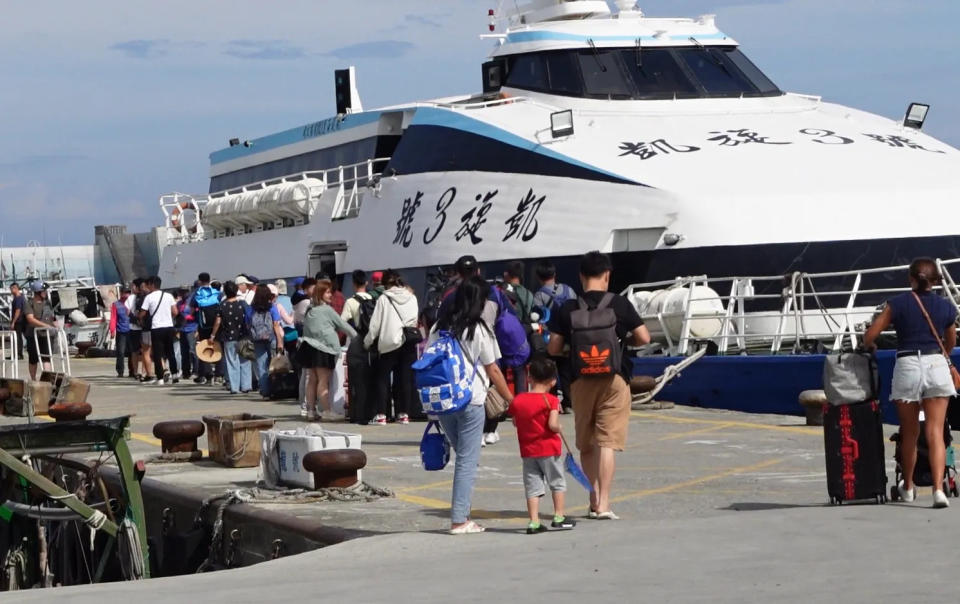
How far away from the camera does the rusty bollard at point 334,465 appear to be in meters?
9.91

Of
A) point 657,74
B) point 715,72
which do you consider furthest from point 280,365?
point 715,72

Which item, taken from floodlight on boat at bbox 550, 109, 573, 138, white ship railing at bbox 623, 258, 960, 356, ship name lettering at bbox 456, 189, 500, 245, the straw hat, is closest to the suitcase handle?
white ship railing at bbox 623, 258, 960, 356

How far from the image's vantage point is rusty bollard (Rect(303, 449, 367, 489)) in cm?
991

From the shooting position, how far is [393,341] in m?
14.3

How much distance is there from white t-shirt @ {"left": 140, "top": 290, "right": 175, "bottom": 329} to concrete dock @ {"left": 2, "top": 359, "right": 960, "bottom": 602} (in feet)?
34.4

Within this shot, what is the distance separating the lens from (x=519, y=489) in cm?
1043

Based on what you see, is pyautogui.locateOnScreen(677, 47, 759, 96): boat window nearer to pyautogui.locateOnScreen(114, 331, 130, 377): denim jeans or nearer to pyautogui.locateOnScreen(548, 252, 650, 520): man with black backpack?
pyautogui.locateOnScreen(114, 331, 130, 377): denim jeans

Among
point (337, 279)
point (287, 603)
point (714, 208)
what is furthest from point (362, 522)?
point (337, 279)

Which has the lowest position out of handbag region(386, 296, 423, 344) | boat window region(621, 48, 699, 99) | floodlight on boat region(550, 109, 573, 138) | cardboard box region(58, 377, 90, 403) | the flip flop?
cardboard box region(58, 377, 90, 403)

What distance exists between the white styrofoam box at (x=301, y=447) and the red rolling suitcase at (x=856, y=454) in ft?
10.5

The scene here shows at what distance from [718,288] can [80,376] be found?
13.7m

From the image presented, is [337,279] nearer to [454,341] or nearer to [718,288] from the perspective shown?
[718,288]

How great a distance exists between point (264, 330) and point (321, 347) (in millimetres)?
3856

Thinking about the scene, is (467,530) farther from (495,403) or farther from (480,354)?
(495,403)
